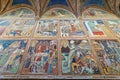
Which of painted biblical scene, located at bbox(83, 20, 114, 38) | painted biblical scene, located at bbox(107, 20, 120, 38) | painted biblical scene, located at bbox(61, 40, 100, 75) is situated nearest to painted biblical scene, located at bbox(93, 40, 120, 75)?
painted biblical scene, located at bbox(61, 40, 100, 75)

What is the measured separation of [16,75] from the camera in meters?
6.53

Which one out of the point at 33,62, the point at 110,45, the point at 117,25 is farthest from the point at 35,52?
the point at 117,25

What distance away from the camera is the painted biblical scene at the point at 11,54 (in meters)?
6.89

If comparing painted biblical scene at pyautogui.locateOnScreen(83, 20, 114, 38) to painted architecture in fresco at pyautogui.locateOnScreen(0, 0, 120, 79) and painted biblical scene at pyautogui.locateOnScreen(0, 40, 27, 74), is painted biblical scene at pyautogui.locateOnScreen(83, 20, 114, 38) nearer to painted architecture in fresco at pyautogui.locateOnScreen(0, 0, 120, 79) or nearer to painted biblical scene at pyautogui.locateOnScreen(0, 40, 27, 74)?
painted architecture in fresco at pyautogui.locateOnScreen(0, 0, 120, 79)

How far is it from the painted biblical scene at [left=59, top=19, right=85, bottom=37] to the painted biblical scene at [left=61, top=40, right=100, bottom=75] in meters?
0.63

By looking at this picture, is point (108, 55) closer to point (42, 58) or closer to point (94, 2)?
point (42, 58)

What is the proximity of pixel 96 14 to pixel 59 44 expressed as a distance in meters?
3.76

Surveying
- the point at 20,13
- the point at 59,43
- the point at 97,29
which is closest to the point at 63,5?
the point at 20,13

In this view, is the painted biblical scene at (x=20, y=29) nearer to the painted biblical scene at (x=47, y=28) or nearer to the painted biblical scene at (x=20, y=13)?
the painted biblical scene at (x=47, y=28)

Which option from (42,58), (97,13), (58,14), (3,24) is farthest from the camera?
(97,13)

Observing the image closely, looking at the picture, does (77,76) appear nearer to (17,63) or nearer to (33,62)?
(33,62)

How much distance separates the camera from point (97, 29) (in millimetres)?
9547

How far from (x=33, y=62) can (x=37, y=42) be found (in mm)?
1389

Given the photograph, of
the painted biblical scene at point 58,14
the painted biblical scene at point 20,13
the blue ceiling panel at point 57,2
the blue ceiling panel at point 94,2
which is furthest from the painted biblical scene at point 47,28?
the blue ceiling panel at point 94,2
